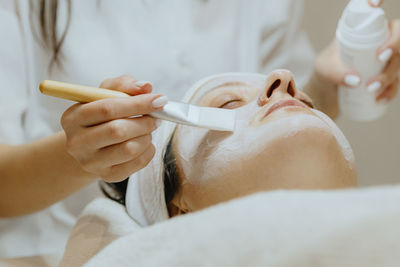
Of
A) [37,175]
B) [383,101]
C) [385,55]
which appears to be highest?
Result: [385,55]

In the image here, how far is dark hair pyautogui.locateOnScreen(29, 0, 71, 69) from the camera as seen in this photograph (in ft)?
3.26

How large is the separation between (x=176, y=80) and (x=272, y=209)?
1.95 feet

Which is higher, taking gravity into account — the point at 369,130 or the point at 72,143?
the point at 72,143

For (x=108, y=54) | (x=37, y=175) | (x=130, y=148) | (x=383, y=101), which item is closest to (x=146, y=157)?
(x=130, y=148)

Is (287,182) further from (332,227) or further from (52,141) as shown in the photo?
(52,141)

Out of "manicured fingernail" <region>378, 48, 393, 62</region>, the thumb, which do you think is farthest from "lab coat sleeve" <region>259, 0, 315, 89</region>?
the thumb

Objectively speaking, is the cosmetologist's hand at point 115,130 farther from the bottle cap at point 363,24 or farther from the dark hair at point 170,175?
Result: the bottle cap at point 363,24

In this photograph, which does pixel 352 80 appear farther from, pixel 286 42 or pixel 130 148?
pixel 130 148

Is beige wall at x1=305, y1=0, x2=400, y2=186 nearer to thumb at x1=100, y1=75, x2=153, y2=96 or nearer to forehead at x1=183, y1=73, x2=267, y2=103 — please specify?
forehead at x1=183, y1=73, x2=267, y2=103

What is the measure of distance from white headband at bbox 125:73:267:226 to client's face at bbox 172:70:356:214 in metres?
0.03

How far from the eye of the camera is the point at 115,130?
0.65 m

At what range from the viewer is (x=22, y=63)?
39.2 inches

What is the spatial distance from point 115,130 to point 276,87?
232 mm

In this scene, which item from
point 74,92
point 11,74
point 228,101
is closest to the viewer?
point 74,92
